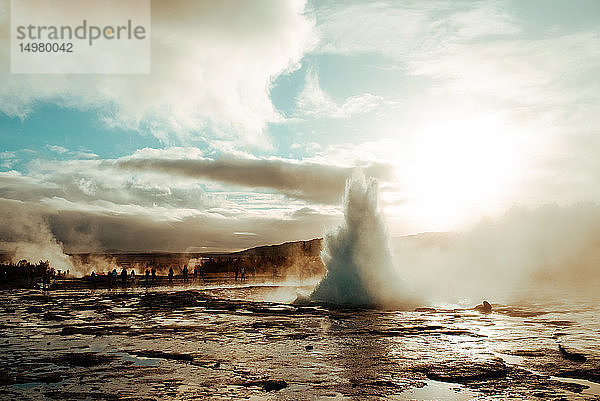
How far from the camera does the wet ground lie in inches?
364

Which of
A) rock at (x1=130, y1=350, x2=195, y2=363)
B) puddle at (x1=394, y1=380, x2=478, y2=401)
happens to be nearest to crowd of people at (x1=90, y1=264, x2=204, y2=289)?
rock at (x1=130, y1=350, x2=195, y2=363)

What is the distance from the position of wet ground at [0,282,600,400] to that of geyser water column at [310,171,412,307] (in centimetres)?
489

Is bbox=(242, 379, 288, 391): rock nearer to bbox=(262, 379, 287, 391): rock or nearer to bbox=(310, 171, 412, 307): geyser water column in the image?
bbox=(262, 379, 287, 391): rock

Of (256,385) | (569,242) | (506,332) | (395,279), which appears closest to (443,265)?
(395,279)

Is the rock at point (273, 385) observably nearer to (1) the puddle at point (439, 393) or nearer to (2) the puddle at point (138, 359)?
(1) the puddle at point (439, 393)

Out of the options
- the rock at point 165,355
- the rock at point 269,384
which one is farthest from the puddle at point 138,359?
the rock at point 269,384

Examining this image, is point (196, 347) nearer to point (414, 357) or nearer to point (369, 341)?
point (369, 341)

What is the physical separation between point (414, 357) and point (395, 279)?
1629 cm

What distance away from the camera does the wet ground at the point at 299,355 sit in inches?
364

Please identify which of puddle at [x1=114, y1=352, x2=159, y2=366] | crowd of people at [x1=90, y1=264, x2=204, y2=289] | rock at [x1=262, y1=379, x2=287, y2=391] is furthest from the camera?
crowd of people at [x1=90, y1=264, x2=204, y2=289]

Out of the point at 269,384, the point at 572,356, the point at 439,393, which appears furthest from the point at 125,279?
the point at 439,393

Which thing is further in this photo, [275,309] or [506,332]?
[275,309]

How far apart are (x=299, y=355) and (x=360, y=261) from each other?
16.0 m

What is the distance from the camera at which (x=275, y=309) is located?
2334 cm
